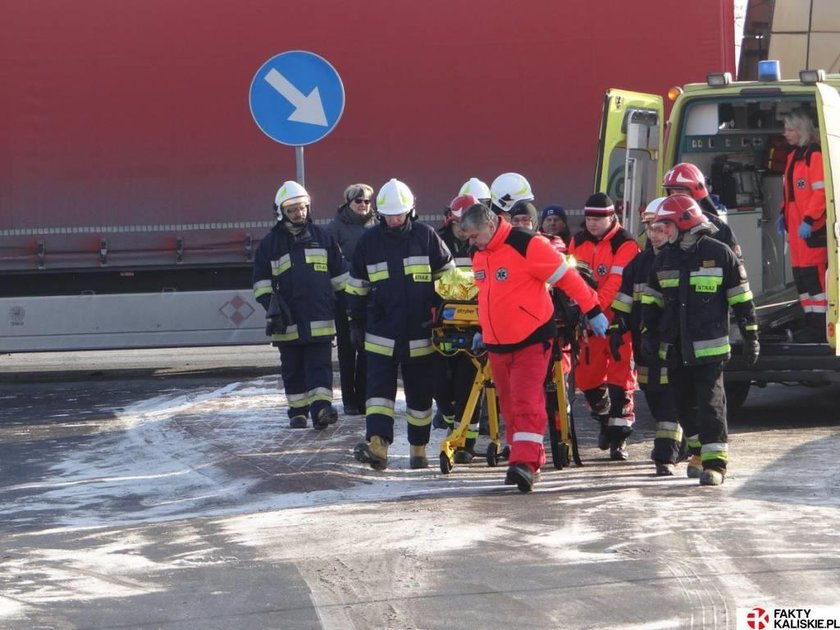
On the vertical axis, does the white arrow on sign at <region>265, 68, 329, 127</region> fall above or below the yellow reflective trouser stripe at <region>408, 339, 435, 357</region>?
above

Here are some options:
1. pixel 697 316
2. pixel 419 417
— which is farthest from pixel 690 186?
pixel 419 417

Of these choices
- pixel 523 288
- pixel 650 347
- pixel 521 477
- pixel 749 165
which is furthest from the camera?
pixel 749 165

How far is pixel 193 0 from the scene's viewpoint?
14.4 m

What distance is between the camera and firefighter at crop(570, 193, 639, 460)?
31.5 ft

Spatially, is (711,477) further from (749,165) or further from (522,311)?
(749,165)

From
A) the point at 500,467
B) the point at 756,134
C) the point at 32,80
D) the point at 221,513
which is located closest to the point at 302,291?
the point at 500,467

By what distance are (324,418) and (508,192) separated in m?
2.10

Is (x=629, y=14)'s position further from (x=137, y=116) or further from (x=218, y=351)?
(x=218, y=351)

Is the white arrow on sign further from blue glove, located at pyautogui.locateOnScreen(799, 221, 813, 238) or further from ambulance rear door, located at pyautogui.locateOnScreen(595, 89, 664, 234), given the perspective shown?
blue glove, located at pyautogui.locateOnScreen(799, 221, 813, 238)

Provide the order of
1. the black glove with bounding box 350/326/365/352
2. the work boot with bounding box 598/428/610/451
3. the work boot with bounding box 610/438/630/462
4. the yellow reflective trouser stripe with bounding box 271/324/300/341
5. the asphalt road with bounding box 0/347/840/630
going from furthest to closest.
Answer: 1. the yellow reflective trouser stripe with bounding box 271/324/300/341
2. the black glove with bounding box 350/326/365/352
3. the work boot with bounding box 598/428/610/451
4. the work boot with bounding box 610/438/630/462
5. the asphalt road with bounding box 0/347/840/630

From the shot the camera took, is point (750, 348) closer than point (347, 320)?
Yes

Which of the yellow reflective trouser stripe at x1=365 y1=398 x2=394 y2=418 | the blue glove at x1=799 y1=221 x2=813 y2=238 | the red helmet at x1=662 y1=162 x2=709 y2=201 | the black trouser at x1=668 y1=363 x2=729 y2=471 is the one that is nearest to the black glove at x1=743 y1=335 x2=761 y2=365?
the black trouser at x1=668 y1=363 x2=729 y2=471

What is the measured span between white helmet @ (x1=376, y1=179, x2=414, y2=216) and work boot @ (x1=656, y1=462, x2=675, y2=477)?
7.18ft

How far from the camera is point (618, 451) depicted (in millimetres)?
9555
